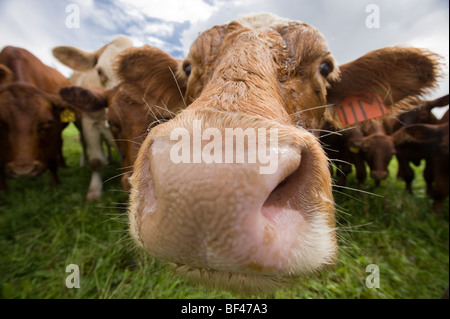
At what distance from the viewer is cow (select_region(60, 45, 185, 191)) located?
107 inches

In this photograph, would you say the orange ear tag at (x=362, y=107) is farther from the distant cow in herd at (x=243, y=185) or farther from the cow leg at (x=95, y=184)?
the cow leg at (x=95, y=184)

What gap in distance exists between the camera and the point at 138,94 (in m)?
2.93

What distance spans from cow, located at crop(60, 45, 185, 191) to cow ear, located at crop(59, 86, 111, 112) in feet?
0.05

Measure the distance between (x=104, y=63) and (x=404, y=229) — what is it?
6.46m

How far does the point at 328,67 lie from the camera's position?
77.1 inches

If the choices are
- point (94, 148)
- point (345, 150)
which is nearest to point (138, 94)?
point (94, 148)

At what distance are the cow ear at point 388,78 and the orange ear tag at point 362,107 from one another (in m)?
0.01

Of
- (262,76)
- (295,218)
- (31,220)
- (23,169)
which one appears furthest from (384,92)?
(31,220)

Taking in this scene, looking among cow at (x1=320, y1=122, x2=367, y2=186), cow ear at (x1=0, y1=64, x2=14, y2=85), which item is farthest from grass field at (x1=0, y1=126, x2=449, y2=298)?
cow ear at (x1=0, y1=64, x2=14, y2=85)

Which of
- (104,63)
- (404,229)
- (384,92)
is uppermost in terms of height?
(104,63)

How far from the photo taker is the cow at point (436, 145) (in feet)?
14.6

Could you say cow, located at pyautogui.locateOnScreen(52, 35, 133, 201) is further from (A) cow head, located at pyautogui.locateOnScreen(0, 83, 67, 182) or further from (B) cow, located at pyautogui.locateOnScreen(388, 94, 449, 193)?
(B) cow, located at pyautogui.locateOnScreen(388, 94, 449, 193)
